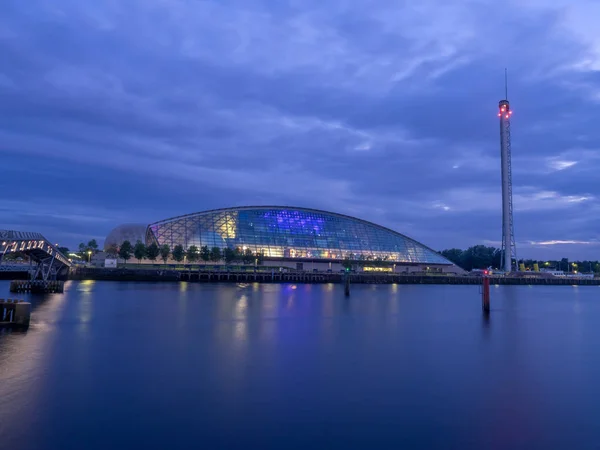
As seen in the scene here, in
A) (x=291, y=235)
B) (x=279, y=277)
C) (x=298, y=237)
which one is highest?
(x=291, y=235)

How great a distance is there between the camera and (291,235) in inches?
4646

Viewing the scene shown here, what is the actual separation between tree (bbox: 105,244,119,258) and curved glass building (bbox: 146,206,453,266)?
728cm

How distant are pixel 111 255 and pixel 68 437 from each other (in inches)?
3959

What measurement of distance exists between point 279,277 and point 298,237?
22.9 m

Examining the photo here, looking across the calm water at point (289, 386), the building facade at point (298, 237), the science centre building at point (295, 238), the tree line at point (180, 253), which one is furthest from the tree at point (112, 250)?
the calm water at point (289, 386)

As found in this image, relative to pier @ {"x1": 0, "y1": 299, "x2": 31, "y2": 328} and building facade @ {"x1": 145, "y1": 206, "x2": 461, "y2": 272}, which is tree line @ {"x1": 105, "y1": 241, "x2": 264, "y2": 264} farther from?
pier @ {"x1": 0, "y1": 299, "x2": 31, "y2": 328}

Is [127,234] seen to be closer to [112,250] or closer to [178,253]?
[112,250]

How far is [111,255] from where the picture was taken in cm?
10588

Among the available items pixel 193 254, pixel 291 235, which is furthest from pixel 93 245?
pixel 291 235

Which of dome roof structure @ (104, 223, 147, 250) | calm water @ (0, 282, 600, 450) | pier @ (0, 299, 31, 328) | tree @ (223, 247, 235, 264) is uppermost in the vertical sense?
dome roof structure @ (104, 223, 147, 250)

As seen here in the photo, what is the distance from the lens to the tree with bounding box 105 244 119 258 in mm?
106062

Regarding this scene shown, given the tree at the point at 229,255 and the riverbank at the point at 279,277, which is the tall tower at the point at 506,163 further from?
the tree at the point at 229,255

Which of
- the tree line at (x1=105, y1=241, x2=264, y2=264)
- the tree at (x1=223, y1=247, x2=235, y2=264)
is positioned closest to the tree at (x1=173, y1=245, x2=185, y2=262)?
the tree line at (x1=105, y1=241, x2=264, y2=264)

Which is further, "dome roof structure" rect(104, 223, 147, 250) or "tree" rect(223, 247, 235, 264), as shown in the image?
"dome roof structure" rect(104, 223, 147, 250)
